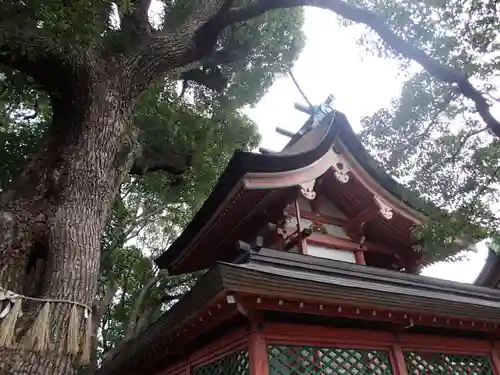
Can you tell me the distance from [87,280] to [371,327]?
317 cm

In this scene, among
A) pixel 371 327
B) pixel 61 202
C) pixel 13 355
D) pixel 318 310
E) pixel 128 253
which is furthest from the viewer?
pixel 128 253

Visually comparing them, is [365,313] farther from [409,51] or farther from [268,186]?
[409,51]

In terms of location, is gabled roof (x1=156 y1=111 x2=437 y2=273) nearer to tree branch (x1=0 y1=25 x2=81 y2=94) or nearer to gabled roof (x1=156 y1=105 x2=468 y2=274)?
gabled roof (x1=156 y1=105 x2=468 y2=274)

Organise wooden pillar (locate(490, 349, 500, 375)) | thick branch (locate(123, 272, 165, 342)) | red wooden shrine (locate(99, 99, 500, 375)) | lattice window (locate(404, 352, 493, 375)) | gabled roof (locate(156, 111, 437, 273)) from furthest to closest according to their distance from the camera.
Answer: thick branch (locate(123, 272, 165, 342)) < gabled roof (locate(156, 111, 437, 273)) < wooden pillar (locate(490, 349, 500, 375)) < lattice window (locate(404, 352, 493, 375)) < red wooden shrine (locate(99, 99, 500, 375))

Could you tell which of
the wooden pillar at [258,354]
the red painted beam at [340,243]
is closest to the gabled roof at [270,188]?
the red painted beam at [340,243]

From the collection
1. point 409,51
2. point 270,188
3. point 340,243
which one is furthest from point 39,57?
point 340,243

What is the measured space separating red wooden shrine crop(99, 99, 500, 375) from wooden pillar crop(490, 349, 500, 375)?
0.6 inches

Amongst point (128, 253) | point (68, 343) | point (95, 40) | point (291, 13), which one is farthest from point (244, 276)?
point (291, 13)

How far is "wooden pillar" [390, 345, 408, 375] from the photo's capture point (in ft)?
15.8

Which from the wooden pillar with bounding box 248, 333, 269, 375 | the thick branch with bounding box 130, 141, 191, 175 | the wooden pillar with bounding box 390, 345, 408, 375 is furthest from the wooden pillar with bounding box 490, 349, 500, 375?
the thick branch with bounding box 130, 141, 191, 175

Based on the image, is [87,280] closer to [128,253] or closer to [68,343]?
[68,343]

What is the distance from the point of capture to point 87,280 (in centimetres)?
422

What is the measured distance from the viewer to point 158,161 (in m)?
8.09

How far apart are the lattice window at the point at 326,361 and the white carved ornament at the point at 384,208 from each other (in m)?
2.46
